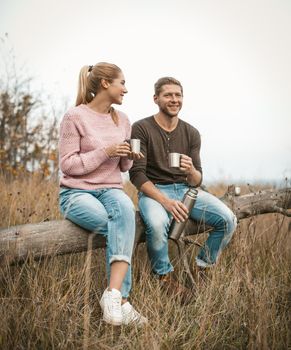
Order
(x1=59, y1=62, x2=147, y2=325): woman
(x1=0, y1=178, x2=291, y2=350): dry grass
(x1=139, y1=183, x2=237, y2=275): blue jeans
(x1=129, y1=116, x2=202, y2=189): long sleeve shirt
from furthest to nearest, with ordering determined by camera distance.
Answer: (x1=129, y1=116, x2=202, y2=189): long sleeve shirt < (x1=139, y1=183, x2=237, y2=275): blue jeans < (x1=59, y1=62, x2=147, y2=325): woman < (x1=0, y1=178, x2=291, y2=350): dry grass

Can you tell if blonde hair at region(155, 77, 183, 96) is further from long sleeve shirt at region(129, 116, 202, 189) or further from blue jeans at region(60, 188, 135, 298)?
blue jeans at region(60, 188, 135, 298)

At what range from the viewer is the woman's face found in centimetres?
350

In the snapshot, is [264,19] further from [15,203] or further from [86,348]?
[86,348]

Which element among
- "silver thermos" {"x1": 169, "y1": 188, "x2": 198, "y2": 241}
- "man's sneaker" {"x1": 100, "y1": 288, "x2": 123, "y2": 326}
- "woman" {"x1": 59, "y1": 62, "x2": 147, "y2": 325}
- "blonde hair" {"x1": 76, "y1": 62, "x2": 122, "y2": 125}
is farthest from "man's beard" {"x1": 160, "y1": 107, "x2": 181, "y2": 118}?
"man's sneaker" {"x1": 100, "y1": 288, "x2": 123, "y2": 326}

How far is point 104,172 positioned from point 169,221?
2.37 ft

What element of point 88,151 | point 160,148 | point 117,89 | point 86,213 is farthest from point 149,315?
point 117,89

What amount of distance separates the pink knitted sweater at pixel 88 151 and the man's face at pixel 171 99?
701 mm

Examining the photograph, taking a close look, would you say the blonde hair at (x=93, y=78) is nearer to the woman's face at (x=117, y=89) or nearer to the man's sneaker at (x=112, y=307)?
the woman's face at (x=117, y=89)

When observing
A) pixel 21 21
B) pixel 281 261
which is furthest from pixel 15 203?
pixel 21 21

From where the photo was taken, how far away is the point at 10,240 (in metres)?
2.89

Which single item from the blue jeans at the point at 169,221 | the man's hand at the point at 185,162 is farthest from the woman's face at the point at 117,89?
the blue jeans at the point at 169,221

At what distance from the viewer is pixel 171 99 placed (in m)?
4.00

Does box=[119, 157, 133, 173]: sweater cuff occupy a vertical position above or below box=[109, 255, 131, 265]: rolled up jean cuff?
above

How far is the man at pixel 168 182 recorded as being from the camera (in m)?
3.41
